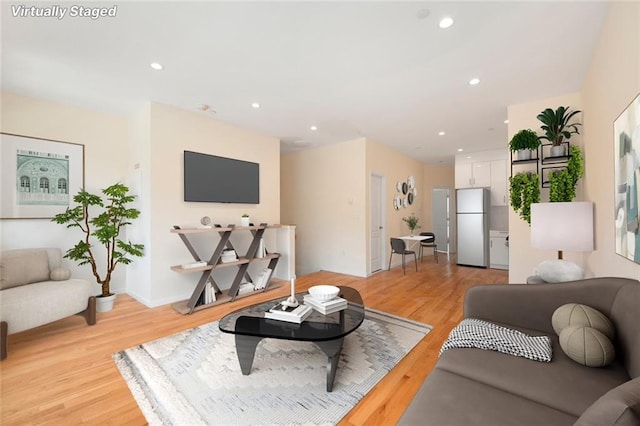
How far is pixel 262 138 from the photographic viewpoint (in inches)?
181

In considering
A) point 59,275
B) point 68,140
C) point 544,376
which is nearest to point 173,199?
point 59,275

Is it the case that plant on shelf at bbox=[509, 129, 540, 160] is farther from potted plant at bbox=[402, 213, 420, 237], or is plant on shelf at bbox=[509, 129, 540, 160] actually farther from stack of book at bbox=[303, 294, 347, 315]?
potted plant at bbox=[402, 213, 420, 237]

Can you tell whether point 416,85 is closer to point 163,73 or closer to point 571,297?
point 571,297

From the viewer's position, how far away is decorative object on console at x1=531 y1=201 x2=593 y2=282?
2.06m

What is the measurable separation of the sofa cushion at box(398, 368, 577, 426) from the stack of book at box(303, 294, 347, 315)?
0.99m

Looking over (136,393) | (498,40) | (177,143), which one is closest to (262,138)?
(177,143)

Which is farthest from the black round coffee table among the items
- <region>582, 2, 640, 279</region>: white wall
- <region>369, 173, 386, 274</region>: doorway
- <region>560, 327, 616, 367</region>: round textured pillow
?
<region>369, 173, 386, 274</region>: doorway

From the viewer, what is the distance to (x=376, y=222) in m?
5.57

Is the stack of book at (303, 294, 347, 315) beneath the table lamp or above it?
beneath

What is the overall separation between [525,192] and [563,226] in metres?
0.86

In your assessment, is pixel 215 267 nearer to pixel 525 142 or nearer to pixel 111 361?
pixel 111 361

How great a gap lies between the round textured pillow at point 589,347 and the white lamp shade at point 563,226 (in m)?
1.20

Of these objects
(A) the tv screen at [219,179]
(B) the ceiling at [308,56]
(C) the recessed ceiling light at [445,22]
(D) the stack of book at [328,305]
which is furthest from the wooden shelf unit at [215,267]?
(C) the recessed ceiling light at [445,22]

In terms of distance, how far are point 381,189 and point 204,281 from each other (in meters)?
3.91
